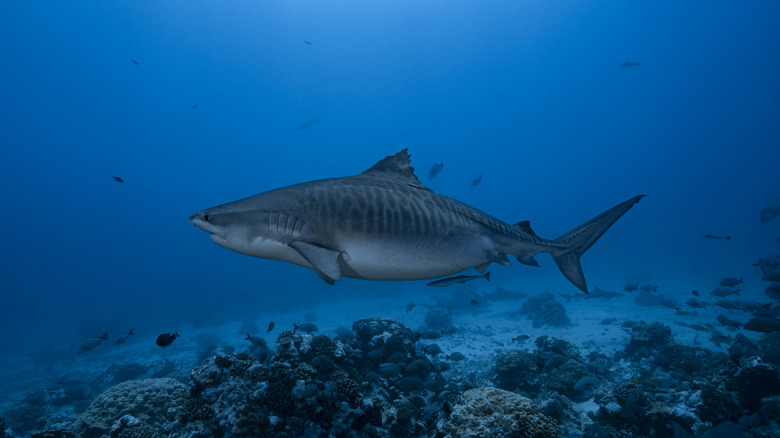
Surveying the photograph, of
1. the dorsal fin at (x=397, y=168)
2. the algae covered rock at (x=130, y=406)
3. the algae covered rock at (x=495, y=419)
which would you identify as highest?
the dorsal fin at (x=397, y=168)

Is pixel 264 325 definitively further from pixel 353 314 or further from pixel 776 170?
pixel 776 170

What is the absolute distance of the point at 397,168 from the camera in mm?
4164

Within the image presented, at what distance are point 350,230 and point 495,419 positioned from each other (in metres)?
3.11

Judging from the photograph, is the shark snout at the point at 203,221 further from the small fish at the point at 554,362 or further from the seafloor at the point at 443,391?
the small fish at the point at 554,362

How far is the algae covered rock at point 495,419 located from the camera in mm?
3787

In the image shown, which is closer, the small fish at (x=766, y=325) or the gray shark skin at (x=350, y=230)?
the gray shark skin at (x=350, y=230)

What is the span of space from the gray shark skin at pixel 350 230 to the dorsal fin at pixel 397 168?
1.63 feet

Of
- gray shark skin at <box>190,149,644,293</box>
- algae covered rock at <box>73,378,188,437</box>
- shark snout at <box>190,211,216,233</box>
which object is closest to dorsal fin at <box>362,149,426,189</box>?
gray shark skin at <box>190,149,644,293</box>

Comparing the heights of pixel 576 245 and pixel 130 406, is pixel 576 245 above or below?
above

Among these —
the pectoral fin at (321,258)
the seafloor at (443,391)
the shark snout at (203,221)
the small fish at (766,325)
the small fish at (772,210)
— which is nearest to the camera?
the pectoral fin at (321,258)

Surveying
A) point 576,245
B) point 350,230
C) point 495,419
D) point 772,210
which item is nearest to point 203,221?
point 350,230

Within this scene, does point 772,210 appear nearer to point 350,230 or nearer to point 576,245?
point 576,245

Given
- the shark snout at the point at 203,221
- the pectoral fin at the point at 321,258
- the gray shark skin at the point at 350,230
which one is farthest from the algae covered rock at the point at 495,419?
the shark snout at the point at 203,221

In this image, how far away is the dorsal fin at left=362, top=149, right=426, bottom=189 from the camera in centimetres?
408
